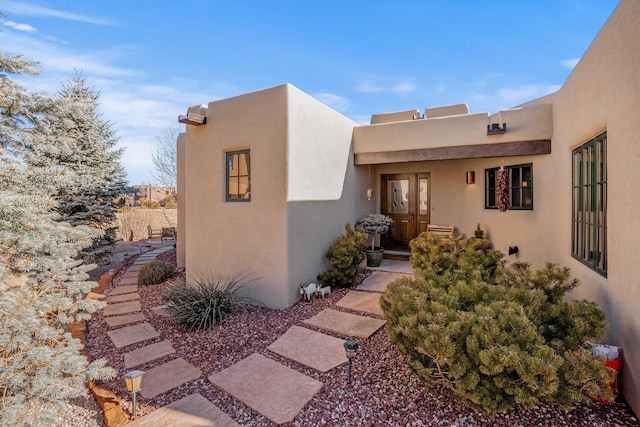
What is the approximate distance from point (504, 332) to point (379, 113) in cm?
999

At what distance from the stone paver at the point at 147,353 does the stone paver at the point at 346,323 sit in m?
2.20

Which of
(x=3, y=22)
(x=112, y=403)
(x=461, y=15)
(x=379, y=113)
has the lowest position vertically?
(x=112, y=403)

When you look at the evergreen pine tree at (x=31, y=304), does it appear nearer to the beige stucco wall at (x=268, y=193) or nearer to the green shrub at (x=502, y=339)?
the beige stucco wall at (x=268, y=193)

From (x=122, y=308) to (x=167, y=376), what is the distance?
3.35 meters

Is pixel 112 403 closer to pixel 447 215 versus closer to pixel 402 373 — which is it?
pixel 402 373

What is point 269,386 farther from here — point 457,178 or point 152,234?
point 152,234

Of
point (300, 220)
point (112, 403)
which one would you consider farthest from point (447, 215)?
point (112, 403)

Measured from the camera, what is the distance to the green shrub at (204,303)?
5.10 meters

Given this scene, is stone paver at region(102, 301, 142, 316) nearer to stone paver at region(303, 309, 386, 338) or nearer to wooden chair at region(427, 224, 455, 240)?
stone paver at region(303, 309, 386, 338)

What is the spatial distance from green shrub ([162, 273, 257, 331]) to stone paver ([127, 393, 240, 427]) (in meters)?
1.92

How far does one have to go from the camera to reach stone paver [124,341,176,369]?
4143 millimetres

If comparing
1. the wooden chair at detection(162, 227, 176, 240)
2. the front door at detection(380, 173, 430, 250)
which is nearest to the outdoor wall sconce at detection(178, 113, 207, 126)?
the front door at detection(380, 173, 430, 250)

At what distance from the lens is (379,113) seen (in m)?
11.2

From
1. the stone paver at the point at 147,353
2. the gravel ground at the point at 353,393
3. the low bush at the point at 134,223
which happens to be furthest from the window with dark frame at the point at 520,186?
the low bush at the point at 134,223
